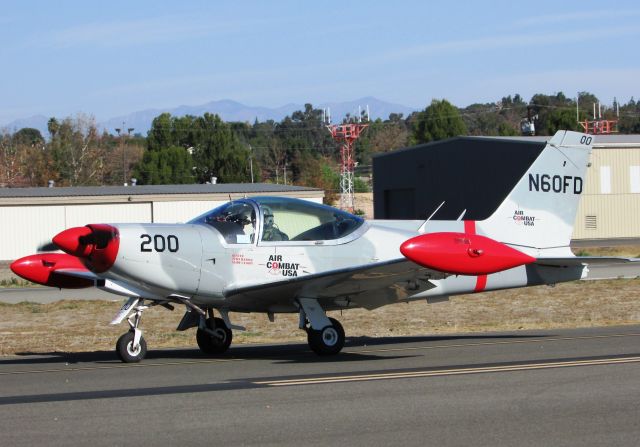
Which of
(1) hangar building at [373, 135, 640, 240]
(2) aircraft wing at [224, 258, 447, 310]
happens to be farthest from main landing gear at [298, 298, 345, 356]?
(1) hangar building at [373, 135, 640, 240]

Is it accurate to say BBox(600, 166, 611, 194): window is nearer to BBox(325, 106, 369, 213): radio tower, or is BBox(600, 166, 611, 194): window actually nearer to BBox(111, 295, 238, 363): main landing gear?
BBox(325, 106, 369, 213): radio tower

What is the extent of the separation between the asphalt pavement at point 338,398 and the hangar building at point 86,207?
1270 inches

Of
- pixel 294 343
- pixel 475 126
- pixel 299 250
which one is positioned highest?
pixel 475 126

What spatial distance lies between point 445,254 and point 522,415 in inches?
135

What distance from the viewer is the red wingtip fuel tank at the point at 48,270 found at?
44.2ft

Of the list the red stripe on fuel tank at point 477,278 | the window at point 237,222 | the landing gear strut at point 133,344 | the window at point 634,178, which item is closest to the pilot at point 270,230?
the window at point 237,222

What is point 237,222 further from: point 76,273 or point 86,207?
point 86,207

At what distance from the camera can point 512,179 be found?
4953cm

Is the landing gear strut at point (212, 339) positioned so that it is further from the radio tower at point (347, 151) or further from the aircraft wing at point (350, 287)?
the radio tower at point (347, 151)

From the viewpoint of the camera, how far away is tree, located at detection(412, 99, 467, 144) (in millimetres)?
101000

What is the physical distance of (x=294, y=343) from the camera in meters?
15.9

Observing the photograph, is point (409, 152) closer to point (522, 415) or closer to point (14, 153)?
point (14, 153)

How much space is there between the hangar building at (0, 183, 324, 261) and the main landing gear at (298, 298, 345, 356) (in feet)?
103

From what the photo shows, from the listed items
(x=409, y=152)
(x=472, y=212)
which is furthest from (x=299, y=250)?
(x=409, y=152)
